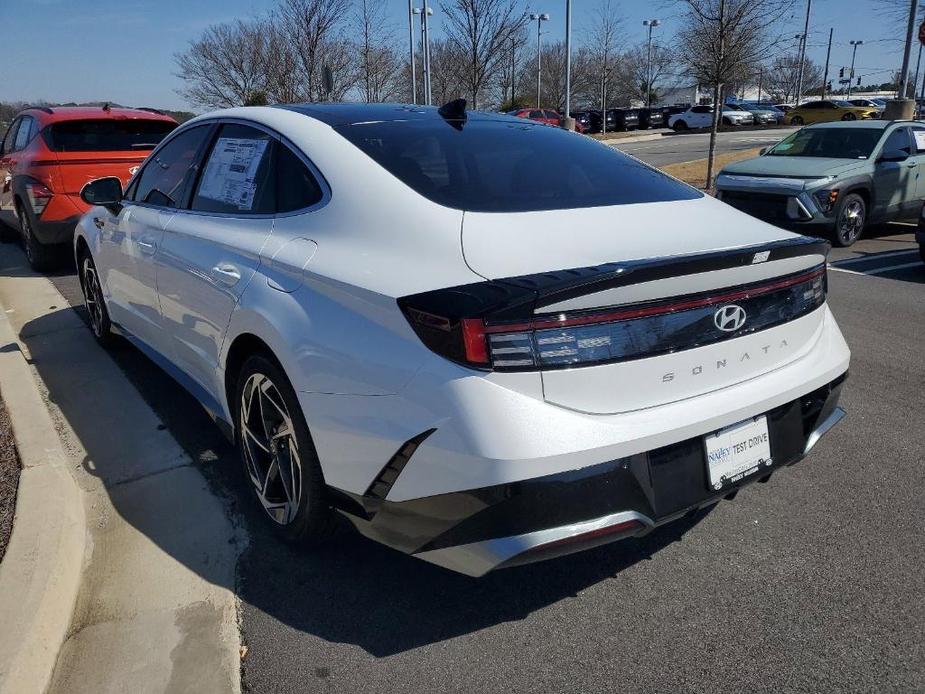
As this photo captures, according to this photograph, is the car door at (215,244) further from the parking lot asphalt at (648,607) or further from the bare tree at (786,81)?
the bare tree at (786,81)

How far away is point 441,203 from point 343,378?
687mm

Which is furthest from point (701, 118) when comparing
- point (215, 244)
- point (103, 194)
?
point (215, 244)

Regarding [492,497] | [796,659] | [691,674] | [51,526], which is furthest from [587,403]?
[51,526]

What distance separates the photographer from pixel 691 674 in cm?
237

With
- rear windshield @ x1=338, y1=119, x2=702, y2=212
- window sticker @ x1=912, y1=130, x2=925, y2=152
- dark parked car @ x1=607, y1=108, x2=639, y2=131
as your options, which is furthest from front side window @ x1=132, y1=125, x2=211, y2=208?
dark parked car @ x1=607, y1=108, x2=639, y2=131

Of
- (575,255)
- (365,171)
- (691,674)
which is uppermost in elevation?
(365,171)

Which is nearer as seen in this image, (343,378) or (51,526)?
(343,378)

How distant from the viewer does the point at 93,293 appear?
5.48 m

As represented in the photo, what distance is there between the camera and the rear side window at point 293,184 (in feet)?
9.52

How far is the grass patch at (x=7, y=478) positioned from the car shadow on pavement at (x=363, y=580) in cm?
35

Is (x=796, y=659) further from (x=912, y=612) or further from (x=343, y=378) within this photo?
(x=343, y=378)

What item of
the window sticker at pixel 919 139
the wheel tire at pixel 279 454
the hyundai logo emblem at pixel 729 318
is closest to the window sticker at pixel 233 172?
the wheel tire at pixel 279 454

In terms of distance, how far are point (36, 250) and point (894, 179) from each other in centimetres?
1055

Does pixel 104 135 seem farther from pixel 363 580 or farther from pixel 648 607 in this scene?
pixel 648 607
